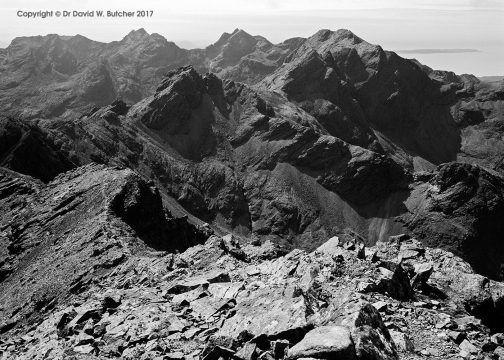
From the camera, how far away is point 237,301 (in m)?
36.2

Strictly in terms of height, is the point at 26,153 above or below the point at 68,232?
below

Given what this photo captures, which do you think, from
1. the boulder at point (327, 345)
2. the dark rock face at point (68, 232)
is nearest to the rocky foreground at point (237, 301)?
the boulder at point (327, 345)

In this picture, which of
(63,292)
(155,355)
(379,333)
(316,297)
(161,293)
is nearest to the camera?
(379,333)

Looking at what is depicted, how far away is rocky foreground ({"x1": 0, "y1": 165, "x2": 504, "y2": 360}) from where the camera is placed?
27.0 meters

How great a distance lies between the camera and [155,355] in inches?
1196

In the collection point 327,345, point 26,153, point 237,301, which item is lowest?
point 26,153

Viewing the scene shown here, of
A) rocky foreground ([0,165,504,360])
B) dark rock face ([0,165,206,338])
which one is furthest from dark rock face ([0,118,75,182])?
rocky foreground ([0,165,504,360])

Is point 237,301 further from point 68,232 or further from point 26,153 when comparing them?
point 26,153

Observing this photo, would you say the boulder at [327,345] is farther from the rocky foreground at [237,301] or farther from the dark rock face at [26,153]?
the dark rock face at [26,153]

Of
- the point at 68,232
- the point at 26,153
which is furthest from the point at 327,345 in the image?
the point at 26,153

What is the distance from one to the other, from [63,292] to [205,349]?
1506 inches

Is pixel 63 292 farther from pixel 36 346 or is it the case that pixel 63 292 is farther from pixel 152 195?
pixel 152 195

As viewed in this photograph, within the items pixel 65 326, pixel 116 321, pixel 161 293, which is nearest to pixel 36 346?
pixel 65 326

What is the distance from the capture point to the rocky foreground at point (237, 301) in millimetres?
26984
